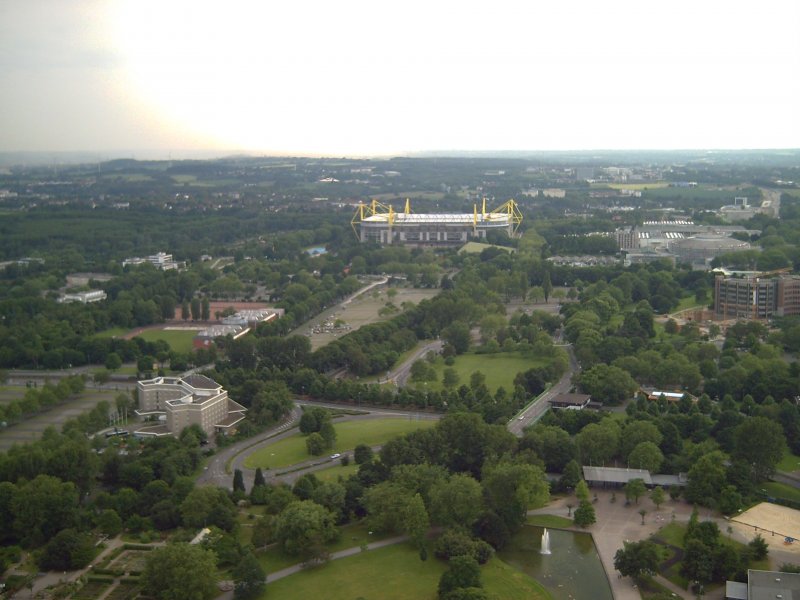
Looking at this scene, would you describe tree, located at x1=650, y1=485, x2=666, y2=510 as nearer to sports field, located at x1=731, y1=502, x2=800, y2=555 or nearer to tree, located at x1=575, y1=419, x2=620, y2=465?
sports field, located at x1=731, y1=502, x2=800, y2=555

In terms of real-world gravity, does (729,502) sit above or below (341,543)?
above

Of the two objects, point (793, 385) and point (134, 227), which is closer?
point (793, 385)

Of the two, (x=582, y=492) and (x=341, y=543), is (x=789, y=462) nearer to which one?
(x=582, y=492)

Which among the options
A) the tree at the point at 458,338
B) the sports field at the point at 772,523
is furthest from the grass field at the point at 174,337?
the sports field at the point at 772,523

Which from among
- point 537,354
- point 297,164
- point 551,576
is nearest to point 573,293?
point 537,354

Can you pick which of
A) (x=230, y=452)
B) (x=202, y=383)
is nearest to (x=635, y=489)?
(x=230, y=452)

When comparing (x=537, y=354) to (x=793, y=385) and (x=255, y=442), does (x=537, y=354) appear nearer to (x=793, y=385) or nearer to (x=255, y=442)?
(x=793, y=385)

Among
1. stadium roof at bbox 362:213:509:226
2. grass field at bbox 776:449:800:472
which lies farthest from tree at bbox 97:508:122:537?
stadium roof at bbox 362:213:509:226
